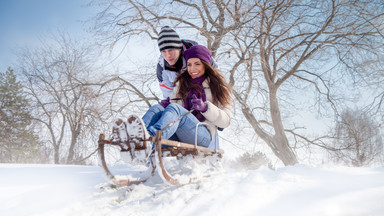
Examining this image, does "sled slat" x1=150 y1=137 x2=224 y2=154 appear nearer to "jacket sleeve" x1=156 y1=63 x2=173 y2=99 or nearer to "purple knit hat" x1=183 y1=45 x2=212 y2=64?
"purple knit hat" x1=183 y1=45 x2=212 y2=64

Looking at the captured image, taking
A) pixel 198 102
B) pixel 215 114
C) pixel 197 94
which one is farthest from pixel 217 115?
pixel 197 94

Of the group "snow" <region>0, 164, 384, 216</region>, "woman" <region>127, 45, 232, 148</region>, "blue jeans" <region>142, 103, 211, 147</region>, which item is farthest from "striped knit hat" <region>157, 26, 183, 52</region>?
"snow" <region>0, 164, 384, 216</region>

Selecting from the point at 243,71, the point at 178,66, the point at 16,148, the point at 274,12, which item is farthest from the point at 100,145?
the point at 16,148

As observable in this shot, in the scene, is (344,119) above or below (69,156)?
above

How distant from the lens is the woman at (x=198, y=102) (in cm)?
212

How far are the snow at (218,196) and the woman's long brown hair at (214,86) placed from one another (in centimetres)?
85

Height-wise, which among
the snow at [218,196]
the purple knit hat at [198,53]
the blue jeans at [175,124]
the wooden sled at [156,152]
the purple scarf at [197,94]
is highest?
the purple knit hat at [198,53]

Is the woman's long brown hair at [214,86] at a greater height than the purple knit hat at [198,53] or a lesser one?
lesser

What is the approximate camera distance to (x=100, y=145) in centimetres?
185

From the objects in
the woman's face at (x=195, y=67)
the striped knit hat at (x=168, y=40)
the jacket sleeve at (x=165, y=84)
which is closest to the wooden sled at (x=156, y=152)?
the woman's face at (x=195, y=67)

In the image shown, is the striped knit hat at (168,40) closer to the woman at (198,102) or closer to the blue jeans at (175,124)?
the woman at (198,102)

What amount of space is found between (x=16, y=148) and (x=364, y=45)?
62.9 ft

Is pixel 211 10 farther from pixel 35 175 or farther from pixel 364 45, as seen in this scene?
pixel 35 175

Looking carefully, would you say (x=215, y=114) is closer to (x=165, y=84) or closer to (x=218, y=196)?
(x=218, y=196)
